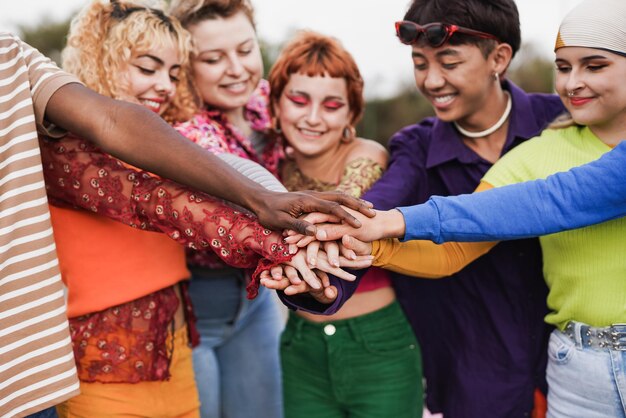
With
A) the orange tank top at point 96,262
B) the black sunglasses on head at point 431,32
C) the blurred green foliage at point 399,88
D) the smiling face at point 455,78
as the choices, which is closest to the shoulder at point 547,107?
the smiling face at point 455,78

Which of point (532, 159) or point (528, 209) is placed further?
point (532, 159)

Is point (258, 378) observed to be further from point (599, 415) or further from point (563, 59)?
point (563, 59)

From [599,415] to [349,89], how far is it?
5.46ft

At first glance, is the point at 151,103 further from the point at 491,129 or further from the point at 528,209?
the point at 528,209

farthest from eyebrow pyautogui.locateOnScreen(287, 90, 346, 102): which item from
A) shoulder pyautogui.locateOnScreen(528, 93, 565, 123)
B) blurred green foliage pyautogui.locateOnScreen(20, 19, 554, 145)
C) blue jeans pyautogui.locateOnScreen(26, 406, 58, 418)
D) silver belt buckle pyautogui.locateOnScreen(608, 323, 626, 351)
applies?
blurred green foliage pyautogui.locateOnScreen(20, 19, 554, 145)

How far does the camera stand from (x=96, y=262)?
2.33 metres

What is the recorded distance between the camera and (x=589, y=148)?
95.6 inches

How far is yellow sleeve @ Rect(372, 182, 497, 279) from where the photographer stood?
95.1 inches

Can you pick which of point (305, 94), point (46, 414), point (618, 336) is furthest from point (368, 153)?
point (46, 414)

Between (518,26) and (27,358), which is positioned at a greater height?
(518,26)

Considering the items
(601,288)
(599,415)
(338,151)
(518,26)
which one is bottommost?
(599,415)

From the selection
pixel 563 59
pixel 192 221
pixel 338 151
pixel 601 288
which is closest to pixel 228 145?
pixel 338 151

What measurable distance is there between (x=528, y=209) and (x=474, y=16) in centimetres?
91

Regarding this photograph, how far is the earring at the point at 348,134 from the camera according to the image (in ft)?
10.5
